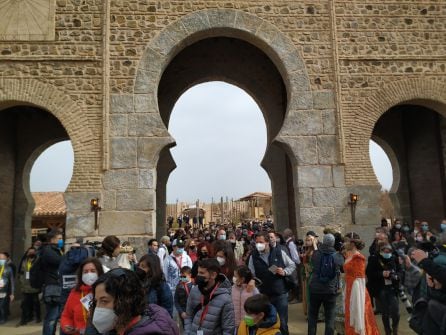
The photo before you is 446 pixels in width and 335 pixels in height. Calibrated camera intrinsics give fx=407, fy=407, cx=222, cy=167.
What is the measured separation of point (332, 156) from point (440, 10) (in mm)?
4641

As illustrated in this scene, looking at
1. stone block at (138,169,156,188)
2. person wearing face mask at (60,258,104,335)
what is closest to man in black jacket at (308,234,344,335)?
person wearing face mask at (60,258,104,335)

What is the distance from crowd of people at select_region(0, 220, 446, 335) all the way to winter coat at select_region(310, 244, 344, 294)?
13 mm

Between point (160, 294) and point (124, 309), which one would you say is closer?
point (124, 309)

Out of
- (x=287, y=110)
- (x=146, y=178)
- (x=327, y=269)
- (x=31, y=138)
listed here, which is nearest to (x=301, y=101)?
(x=287, y=110)

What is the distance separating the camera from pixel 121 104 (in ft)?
29.6

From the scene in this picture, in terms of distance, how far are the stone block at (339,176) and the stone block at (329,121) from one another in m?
0.81

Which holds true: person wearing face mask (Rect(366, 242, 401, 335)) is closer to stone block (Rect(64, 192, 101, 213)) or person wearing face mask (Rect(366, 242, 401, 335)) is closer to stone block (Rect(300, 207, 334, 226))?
stone block (Rect(300, 207, 334, 226))

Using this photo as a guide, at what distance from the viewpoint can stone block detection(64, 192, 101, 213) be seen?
848cm

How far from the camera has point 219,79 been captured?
41.2ft

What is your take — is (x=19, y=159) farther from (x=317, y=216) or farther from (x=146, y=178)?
(x=317, y=216)

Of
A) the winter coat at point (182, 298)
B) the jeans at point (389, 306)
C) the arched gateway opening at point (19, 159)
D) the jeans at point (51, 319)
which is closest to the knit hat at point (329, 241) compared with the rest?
the jeans at point (389, 306)

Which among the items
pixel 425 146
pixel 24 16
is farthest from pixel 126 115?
pixel 425 146

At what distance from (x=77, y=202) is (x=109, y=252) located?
3.98m

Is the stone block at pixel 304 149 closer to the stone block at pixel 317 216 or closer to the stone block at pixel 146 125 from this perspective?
the stone block at pixel 317 216
